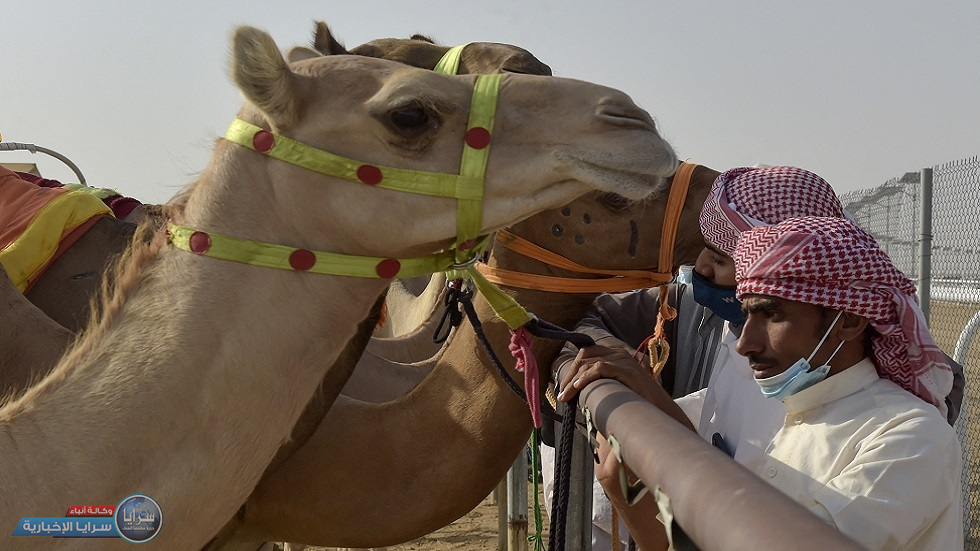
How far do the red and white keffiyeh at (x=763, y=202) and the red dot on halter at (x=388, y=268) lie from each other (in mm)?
976

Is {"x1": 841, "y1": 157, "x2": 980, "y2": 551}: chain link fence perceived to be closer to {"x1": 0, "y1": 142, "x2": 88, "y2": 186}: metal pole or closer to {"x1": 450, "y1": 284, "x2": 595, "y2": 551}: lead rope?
{"x1": 450, "y1": 284, "x2": 595, "y2": 551}: lead rope

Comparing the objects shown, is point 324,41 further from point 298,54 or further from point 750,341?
point 750,341

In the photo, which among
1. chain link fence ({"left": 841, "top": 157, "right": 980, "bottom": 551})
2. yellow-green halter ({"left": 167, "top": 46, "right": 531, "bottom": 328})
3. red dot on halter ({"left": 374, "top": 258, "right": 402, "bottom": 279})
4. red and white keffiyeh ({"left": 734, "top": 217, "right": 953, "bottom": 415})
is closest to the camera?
red and white keffiyeh ({"left": 734, "top": 217, "right": 953, "bottom": 415})

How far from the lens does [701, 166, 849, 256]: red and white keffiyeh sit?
234cm

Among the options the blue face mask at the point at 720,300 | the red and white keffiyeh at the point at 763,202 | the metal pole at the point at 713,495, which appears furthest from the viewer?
the blue face mask at the point at 720,300

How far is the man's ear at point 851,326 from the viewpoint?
1.76 m

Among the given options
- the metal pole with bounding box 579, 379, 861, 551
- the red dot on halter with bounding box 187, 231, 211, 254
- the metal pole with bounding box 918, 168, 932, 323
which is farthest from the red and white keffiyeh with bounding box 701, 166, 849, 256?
the metal pole with bounding box 918, 168, 932, 323

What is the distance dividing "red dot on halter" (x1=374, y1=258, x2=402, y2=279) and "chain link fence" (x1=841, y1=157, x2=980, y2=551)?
3.22 meters

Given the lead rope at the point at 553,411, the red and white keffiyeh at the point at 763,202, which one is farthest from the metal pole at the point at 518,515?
the red and white keffiyeh at the point at 763,202

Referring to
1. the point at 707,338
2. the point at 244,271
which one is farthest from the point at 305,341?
the point at 707,338

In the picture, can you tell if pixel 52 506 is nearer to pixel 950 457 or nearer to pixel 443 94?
pixel 443 94

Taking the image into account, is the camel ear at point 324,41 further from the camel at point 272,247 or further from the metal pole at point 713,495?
the metal pole at point 713,495

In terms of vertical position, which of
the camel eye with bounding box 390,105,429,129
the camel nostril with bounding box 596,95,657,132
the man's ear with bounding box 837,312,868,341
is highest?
the camel nostril with bounding box 596,95,657,132

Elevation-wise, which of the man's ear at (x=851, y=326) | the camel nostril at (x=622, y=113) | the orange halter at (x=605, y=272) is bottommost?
the orange halter at (x=605, y=272)
